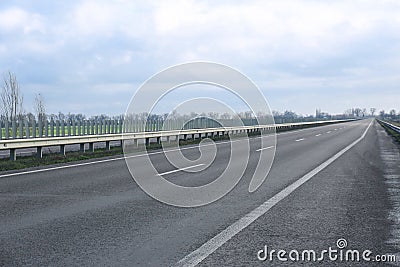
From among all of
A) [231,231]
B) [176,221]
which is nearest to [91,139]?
[176,221]

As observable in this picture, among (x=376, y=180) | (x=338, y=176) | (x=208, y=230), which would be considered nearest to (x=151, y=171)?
(x=338, y=176)

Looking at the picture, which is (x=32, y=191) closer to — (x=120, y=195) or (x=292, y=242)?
(x=120, y=195)

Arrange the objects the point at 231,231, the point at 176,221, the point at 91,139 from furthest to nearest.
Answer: the point at 91,139, the point at 176,221, the point at 231,231

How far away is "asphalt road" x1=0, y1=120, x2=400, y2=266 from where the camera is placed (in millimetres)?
5535

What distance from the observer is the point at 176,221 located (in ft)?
23.8

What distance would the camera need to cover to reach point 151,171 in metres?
13.9

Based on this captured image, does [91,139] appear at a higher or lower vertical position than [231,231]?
higher

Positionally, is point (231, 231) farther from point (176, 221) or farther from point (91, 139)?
point (91, 139)

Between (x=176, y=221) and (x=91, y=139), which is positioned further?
(x=91, y=139)

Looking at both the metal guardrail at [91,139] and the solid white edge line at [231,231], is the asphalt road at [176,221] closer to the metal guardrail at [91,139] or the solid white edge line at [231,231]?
the solid white edge line at [231,231]

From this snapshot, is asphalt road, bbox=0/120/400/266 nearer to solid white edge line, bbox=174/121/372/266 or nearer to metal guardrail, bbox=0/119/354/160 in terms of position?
solid white edge line, bbox=174/121/372/266

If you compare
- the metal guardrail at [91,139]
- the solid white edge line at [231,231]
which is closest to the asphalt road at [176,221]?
the solid white edge line at [231,231]

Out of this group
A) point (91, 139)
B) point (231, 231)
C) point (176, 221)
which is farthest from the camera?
point (91, 139)

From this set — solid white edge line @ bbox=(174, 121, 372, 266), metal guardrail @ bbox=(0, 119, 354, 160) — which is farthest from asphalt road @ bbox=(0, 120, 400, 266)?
metal guardrail @ bbox=(0, 119, 354, 160)
